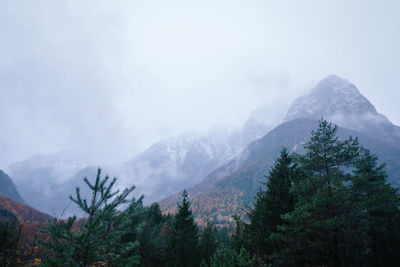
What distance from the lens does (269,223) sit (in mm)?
14039

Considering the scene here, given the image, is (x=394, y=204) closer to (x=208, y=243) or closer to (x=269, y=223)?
(x=269, y=223)

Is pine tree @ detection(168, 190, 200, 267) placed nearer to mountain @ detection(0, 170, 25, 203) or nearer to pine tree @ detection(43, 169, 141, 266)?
pine tree @ detection(43, 169, 141, 266)

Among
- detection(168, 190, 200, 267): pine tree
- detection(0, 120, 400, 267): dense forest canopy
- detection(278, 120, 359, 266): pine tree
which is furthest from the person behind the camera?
detection(168, 190, 200, 267): pine tree

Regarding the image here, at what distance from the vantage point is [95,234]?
4.57 metres

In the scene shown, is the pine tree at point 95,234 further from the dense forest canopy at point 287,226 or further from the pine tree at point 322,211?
the pine tree at point 322,211

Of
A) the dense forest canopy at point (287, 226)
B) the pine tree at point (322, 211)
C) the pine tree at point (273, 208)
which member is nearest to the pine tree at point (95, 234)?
the dense forest canopy at point (287, 226)

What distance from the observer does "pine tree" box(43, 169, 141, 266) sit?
13.5 ft

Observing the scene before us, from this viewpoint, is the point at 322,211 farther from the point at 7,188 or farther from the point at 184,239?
the point at 7,188

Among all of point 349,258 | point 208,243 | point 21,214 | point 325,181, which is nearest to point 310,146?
point 325,181

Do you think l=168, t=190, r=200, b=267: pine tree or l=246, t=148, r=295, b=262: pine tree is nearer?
l=246, t=148, r=295, b=262: pine tree

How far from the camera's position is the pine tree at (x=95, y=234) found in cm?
412

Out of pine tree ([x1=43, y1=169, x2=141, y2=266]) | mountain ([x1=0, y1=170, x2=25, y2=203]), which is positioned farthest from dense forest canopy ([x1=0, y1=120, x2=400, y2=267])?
mountain ([x1=0, y1=170, x2=25, y2=203])

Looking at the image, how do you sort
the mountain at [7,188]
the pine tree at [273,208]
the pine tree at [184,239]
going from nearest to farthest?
1. the pine tree at [273,208]
2. the pine tree at [184,239]
3. the mountain at [7,188]

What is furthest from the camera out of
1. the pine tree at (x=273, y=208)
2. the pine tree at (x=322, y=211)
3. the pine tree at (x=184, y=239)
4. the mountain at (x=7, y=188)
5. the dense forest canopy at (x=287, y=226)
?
the mountain at (x=7, y=188)
